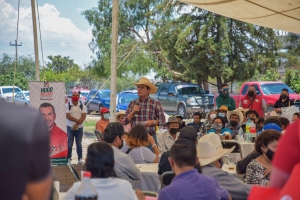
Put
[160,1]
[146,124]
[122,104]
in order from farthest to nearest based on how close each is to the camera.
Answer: [160,1]
[122,104]
[146,124]

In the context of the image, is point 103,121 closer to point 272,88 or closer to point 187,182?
point 187,182

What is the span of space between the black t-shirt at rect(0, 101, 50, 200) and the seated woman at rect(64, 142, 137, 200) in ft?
6.34

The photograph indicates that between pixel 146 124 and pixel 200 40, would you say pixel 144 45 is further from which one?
pixel 146 124

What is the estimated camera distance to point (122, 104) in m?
23.2

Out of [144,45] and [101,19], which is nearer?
[144,45]

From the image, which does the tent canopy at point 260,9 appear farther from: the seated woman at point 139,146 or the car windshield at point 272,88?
the car windshield at point 272,88

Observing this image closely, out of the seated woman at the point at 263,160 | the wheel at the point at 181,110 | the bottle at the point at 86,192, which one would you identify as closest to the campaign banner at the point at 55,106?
the seated woman at the point at 263,160

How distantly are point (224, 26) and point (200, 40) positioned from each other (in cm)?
138

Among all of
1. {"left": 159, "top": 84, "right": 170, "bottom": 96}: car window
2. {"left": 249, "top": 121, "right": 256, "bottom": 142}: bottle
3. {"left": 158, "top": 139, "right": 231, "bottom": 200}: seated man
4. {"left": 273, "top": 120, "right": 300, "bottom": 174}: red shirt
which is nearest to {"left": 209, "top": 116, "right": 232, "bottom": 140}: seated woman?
{"left": 249, "top": 121, "right": 256, "bottom": 142}: bottle

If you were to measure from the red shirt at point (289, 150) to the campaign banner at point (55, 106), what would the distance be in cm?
693

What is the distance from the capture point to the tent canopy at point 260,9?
8820 millimetres

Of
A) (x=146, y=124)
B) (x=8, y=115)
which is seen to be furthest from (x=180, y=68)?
(x=8, y=115)

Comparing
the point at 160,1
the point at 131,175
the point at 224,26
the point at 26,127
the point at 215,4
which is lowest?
the point at 131,175

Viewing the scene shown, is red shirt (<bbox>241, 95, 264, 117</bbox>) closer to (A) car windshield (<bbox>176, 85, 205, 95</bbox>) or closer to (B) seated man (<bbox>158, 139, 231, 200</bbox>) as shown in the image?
(B) seated man (<bbox>158, 139, 231, 200</bbox>)
